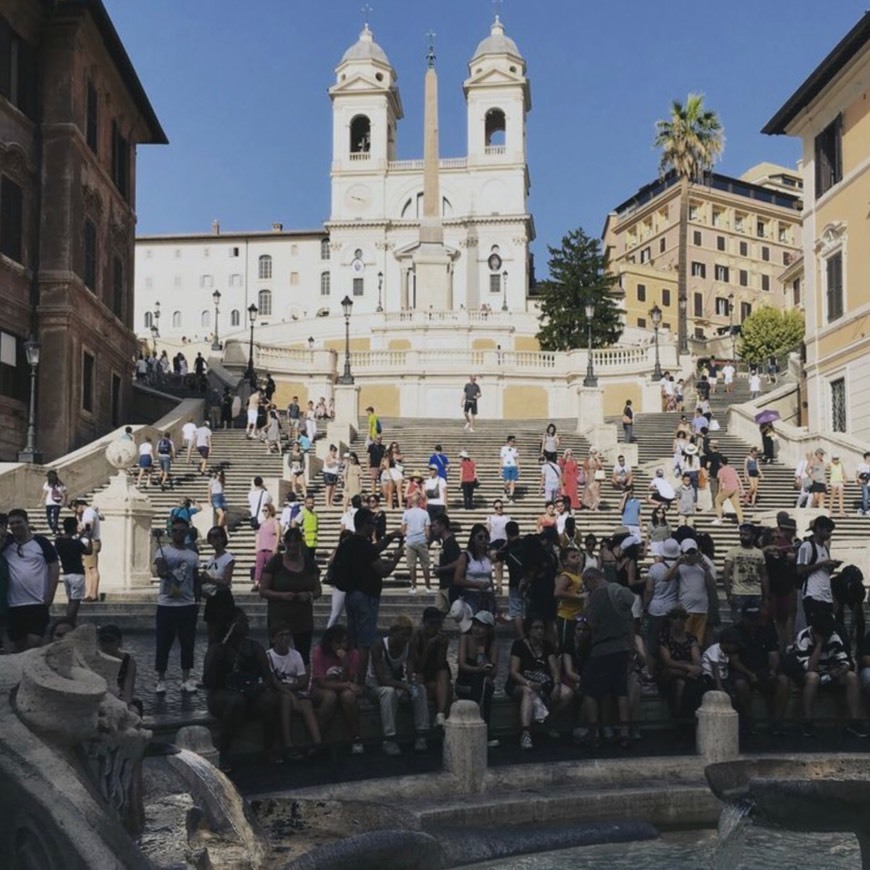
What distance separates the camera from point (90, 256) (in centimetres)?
3209

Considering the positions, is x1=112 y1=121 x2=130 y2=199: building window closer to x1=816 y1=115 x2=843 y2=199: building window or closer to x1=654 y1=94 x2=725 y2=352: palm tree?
x1=816 y1=115 x2=843 y2=199: building window

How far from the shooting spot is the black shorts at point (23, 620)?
11.2m

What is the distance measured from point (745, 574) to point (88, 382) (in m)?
21.7

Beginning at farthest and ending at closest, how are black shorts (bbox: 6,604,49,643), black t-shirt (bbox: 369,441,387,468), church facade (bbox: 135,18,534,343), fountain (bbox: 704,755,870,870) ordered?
1. church facade (bbox: 135,18,534,343)
2. black t-shirt (bbox: 369,441,387,468)
3. black shorts (bbox: 6,604,49,643)
4. fountain (bbox: 704,755,870,870)

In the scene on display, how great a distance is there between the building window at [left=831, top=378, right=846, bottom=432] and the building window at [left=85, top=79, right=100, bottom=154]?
2009 cm

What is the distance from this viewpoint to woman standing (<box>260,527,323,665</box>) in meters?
11.7

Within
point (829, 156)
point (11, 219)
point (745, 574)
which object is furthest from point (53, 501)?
point (829, 156)

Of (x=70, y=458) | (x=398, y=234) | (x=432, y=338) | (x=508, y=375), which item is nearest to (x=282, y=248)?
(x=398, y=234)

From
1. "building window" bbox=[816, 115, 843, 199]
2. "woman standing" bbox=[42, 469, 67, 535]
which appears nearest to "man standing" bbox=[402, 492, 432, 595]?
"woman standing" bbox=[42, 469, 67, 535]

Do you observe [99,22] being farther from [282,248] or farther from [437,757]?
[282,248]

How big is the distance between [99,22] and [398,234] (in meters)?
63.5

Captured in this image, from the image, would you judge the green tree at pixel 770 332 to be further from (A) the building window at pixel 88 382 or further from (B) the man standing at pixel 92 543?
(B) the man standing at pixel 92 543

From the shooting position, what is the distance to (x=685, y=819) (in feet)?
32.1

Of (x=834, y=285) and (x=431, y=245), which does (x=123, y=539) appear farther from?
(x=431, y=245)
